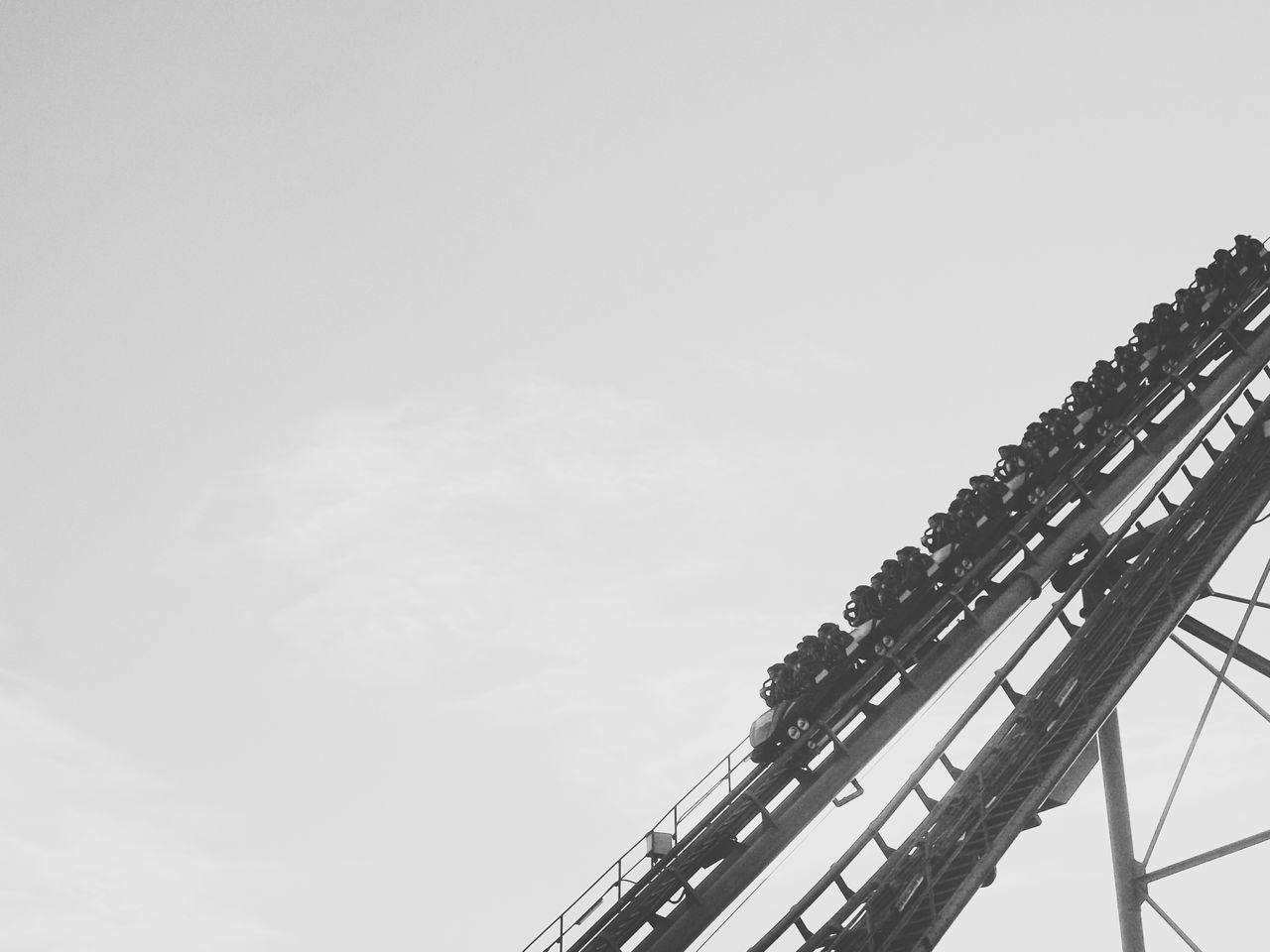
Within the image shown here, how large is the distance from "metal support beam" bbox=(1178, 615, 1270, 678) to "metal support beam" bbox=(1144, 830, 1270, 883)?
6.51ft

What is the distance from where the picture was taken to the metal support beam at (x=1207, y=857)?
455 inches

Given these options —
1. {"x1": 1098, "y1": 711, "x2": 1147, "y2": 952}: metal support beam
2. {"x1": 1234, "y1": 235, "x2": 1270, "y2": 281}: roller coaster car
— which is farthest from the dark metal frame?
{"x1": 1234, "y1": 235, "x2": 1270, "y2": 281}: roller coaster car

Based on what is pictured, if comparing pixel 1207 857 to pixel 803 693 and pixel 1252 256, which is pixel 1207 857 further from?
pixel 1252 256

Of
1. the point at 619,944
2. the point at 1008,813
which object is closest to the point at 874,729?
the point at 1008,813

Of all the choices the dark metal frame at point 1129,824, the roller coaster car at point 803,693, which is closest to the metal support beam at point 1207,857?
the dark metal frame at point 1129,824

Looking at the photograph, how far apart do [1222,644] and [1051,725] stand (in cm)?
275

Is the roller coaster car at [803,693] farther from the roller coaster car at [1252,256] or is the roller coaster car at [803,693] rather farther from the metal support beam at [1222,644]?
the roller coaster car at [1252,256]

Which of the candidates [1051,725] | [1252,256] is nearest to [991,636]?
[1051,725]

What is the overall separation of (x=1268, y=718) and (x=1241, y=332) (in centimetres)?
577

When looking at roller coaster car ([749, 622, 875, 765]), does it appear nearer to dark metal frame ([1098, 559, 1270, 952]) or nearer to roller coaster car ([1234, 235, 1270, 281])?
dark metal frame ([1098, 559, 1270, 952])

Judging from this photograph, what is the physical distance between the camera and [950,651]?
13750 millimetres

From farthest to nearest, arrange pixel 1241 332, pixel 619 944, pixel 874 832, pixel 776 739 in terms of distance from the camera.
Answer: pixel 1241 332
pixel 776 739
pixel 619 944
pixel 874 832

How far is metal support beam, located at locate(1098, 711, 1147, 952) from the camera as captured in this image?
12.4 meters

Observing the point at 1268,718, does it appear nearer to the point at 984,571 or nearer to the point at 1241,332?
the point at 984,571
